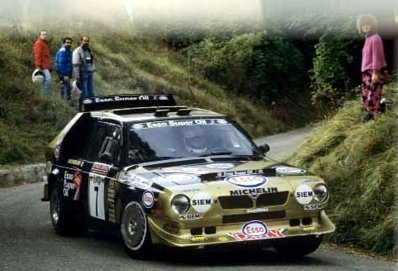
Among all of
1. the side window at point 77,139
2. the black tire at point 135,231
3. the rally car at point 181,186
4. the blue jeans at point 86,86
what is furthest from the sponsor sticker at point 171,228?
the blue jeans at point 86,86

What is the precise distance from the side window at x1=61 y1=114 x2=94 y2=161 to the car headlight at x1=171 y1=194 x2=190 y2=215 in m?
2.89

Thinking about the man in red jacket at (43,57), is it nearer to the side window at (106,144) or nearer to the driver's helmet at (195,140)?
the side window at (106,144)

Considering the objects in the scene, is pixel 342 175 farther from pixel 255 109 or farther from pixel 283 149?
pixel 255 109

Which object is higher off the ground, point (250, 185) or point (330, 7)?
point (330, 7)

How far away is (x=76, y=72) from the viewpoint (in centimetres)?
2197

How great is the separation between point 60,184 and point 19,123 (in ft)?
32.8

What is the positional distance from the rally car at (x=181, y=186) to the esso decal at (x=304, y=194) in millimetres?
10

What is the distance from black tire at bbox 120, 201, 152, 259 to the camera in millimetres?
9133

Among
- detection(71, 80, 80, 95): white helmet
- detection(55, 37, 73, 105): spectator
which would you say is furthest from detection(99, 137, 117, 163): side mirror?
detection(71, 80, 80, 95): white helmet

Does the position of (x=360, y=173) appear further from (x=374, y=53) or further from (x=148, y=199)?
(x=148, y=199)

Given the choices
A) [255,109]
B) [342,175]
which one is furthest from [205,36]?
[342,175]

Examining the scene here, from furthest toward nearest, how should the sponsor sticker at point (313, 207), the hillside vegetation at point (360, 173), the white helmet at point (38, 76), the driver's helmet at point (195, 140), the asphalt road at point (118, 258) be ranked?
the white helmet at point (38, 76) → the hillside vegetation at point (360, 173) → the driver's helmet at point (195, 140) → the sponsor sticker at point (313, 207) → the asphalt road at point (118, 258)

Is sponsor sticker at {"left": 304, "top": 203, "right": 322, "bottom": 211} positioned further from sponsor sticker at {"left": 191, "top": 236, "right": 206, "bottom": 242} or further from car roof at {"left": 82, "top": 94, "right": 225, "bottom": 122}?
car roof at {"left": 82, "top": 94, "right": 225, "bottom": 122}

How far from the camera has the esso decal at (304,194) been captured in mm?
9141
